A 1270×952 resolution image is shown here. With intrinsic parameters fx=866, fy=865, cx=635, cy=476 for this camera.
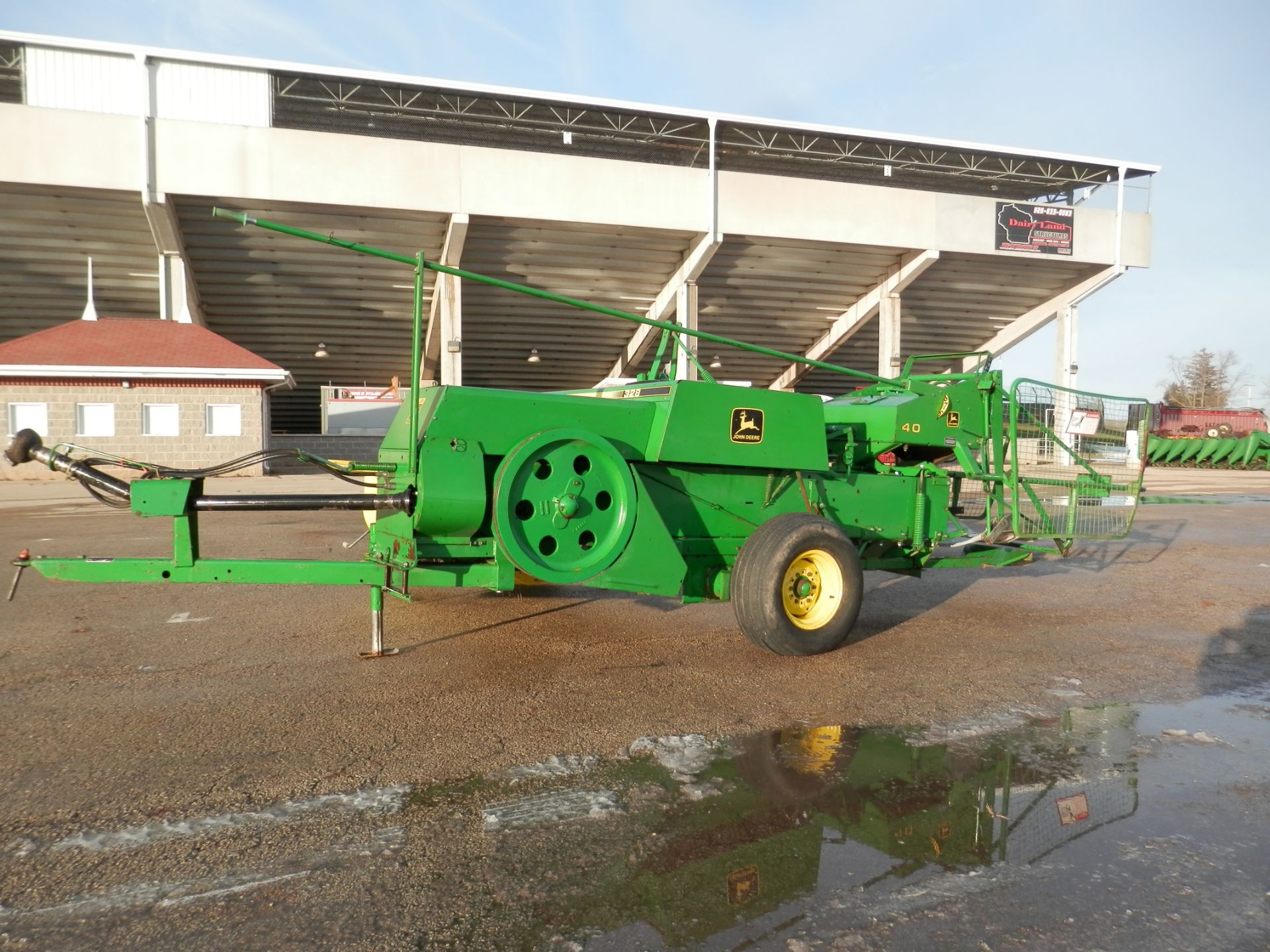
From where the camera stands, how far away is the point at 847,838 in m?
2.90

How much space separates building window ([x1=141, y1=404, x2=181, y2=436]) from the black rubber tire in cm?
1981

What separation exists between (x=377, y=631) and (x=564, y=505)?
142cm

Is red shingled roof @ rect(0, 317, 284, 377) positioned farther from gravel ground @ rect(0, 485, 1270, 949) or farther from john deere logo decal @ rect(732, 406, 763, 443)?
john deere logo decal @ rect(732, 406, 763, 443)

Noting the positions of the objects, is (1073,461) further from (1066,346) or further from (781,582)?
(1066,346)

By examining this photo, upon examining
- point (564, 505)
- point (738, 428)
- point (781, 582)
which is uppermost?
point (738, 428)

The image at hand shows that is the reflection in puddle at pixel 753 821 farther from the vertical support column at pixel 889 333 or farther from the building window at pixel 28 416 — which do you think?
the vertical support column at pixel 889 333

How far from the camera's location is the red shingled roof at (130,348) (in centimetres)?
2044

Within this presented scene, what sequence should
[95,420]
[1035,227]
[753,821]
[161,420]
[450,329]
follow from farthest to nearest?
[1035,227] → [450,329] → [161,420] → [95,420] → [753,821]

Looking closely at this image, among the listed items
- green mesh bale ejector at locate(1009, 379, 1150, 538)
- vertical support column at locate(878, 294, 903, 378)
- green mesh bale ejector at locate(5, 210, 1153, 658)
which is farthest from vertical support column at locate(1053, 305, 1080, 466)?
green mesh bale ejector at locate(5, 210, 1153, 658)

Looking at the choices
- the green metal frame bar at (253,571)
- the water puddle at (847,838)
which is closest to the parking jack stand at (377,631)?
the green metal frame bar at (253,571)

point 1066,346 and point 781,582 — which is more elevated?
point 1066,346

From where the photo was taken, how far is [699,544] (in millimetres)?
5340

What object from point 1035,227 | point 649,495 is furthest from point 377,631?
point 1035,227

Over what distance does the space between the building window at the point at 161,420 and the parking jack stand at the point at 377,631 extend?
1859 centimetres
